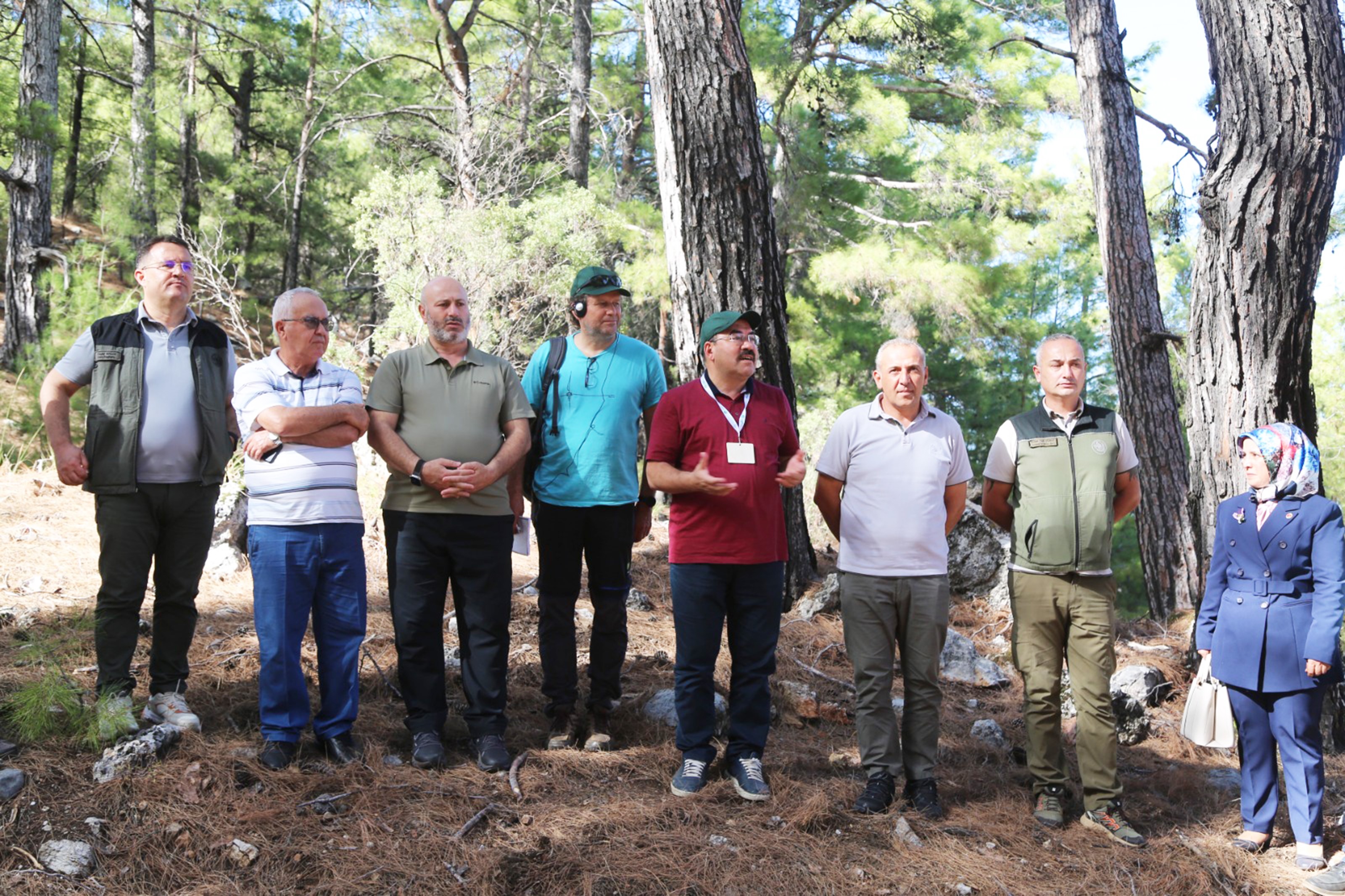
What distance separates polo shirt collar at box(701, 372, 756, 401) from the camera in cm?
389

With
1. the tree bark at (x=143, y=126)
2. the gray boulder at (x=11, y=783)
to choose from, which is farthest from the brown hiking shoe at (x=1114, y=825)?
the tree bark at (x=143, y=126)

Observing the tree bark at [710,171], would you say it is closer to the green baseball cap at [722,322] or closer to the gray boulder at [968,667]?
the green baseball cap at [722,322]

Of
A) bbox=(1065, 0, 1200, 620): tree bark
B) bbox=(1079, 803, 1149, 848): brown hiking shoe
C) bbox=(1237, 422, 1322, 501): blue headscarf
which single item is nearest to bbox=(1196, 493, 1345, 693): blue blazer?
bbox=(1237, 422, 1322, 501): blue headscarf

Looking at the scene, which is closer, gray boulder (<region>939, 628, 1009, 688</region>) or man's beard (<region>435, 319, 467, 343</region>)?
man's beard (<region>435, 319, 467, 343</region>)

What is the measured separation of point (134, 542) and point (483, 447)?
1.36 metres

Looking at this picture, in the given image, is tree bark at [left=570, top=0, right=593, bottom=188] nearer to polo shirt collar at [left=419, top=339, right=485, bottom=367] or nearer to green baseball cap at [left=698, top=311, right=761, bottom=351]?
polo shirt collar at [left=419, top=339, right=485, bottom=367]

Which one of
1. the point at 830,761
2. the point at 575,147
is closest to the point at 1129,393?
the point at 830,761

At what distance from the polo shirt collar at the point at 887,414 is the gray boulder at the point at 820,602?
7.47 feet

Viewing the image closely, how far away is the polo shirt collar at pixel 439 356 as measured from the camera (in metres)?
3.97

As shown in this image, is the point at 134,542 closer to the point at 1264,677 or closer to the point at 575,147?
the point at 1264,677

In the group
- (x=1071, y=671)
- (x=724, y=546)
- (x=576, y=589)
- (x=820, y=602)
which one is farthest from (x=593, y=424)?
(x=820, y=602)

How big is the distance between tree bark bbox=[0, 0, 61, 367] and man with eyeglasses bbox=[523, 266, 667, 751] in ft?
26.4

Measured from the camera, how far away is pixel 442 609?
3.90m

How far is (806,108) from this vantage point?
48.5ft
